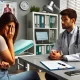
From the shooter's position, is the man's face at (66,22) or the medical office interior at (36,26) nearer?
the man's face at (66,22)

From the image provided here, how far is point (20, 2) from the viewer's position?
3.79 meters

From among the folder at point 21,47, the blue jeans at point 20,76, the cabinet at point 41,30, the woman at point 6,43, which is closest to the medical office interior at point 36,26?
the cabinet at point 41,30

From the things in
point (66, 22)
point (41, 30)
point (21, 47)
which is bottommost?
point (21, 47)

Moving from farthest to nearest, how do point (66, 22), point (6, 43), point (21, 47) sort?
point (21, 47) < point (66, 22) < point (6, 43)

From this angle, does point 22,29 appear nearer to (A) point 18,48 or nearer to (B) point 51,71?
(A) point 18,48

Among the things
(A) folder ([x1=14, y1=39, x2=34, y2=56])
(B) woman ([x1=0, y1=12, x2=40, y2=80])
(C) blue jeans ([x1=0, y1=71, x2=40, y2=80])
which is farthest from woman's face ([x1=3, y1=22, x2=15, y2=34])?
(A) folder ([x1=14, y1=39, x2=34, y2=56])

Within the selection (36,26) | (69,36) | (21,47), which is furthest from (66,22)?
(36,26)

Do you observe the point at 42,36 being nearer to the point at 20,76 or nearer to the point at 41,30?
the point at 41,30

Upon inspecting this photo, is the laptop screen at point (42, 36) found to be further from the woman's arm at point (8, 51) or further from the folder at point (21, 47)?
the woman's arm at point (8, 51)

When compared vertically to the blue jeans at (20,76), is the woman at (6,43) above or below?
above

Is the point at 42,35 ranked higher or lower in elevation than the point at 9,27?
lower

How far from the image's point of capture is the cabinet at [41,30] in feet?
12.0

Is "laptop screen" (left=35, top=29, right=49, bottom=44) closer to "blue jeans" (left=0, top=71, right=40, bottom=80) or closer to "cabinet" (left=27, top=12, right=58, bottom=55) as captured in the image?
"cabinet" (left=27, top=12, right=58, bottom=55)

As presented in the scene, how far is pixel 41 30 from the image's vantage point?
3.91 metres
